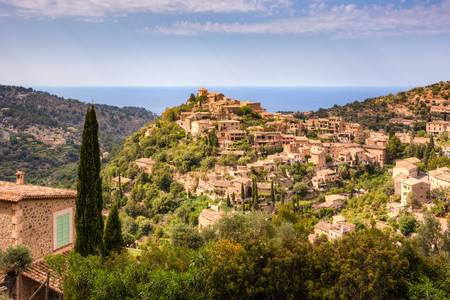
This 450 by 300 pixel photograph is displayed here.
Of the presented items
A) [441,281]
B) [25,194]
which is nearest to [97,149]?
[25,194]

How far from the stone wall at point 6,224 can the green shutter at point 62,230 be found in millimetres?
1484

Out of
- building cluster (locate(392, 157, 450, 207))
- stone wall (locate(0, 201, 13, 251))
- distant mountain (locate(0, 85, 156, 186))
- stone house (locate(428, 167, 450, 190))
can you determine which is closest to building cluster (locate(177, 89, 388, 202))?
building cluster (locate(392, 157, 450, 207))

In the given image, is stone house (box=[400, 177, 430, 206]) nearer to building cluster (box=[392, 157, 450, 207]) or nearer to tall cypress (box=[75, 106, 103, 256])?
building cluster (box=[392, 157, 450, 207])

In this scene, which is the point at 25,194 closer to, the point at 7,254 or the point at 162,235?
the point at 7,254

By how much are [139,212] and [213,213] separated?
35.5ft

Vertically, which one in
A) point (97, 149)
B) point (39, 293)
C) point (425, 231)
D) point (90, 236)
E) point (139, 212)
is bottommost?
point (139, 212)

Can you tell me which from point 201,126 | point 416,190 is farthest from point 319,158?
point 201,126

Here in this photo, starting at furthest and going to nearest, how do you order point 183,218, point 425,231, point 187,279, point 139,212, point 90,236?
point 139,212 < point 183,218 < point 425,231 < point 90,236 < point 187,279

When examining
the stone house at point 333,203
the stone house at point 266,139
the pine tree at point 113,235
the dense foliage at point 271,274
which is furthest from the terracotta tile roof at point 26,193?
the stone house at point 266,139

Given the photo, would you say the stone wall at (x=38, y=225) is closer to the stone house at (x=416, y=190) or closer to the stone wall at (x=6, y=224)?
the stone wall at (x=6, y=224)

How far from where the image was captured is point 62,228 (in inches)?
539

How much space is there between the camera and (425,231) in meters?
25.3

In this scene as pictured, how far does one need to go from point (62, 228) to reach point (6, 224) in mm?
1775

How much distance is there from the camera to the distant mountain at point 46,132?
7256 centimetres
